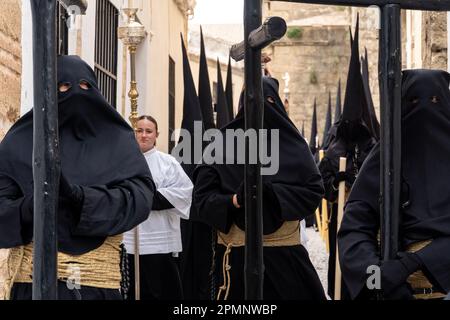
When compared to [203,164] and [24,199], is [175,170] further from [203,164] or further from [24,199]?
[24,199]

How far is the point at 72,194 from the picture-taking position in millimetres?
3797

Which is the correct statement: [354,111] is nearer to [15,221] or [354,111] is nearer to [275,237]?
[275,237]

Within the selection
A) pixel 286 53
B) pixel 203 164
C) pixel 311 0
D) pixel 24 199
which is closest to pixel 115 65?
pixel 203 164

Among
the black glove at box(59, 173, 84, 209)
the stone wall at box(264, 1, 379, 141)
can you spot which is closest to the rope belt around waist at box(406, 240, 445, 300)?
the black glove at box(59, 173, 84, 209)

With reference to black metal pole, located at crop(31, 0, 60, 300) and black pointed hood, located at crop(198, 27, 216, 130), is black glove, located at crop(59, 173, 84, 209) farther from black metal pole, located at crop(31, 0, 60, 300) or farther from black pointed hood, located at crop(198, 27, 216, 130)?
black pointed hood, located at crop(198, 27, 216, 130)

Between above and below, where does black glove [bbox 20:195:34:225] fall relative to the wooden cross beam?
below

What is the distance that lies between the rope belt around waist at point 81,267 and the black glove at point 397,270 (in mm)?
1095

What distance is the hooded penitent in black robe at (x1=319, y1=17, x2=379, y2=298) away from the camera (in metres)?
8.03

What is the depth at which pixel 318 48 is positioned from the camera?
28250 millimetres

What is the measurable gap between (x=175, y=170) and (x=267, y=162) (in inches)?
60.3

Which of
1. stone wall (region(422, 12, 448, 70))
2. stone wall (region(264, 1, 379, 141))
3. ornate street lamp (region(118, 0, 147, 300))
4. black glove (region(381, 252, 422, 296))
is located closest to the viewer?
black glove (region(381, 252, 422, 296))

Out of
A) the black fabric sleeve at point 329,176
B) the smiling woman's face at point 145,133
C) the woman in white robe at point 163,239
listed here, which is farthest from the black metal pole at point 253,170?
the black fabric sleeve at point 329,176

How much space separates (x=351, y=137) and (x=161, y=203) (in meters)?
2.16

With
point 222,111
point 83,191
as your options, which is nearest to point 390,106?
point 83,191
